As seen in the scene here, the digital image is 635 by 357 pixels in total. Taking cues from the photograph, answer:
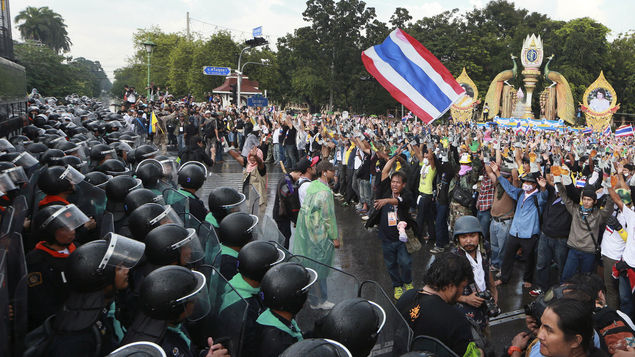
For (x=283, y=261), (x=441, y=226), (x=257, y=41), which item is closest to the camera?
(x=283, y=261)

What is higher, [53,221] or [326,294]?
[53,221]

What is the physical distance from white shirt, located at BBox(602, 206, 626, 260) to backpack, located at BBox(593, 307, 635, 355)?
106 inches

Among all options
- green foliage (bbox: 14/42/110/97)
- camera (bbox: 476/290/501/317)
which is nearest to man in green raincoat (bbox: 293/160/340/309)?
camera (bbox: 476/290/501/317)

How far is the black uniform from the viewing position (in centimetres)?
295

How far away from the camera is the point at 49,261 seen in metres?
3.11

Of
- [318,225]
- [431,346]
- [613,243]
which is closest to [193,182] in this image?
[318,225]

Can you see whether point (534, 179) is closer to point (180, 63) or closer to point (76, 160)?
point (76, 160)

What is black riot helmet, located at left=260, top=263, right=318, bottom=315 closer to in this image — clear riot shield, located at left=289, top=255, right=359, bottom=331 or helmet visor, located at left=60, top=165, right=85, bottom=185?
clear riot shield, located at left=289, top=255, right=359, bottom=331

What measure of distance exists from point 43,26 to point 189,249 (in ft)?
340

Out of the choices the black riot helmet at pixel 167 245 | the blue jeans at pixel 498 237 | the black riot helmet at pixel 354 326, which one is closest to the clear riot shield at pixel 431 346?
the black riot helmet at pixel 354 326

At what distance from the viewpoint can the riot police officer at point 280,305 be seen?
8.13ft

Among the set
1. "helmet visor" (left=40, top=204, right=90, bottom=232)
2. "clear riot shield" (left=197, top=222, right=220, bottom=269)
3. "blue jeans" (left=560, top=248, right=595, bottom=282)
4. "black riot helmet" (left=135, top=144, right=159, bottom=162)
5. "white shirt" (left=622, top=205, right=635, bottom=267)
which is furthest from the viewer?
"black riot helmet" (left=135, top=144, right=159, bottom=162)

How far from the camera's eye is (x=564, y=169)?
19.1ft

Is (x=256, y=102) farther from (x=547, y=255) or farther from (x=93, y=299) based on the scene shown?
(x=93, y=299)
